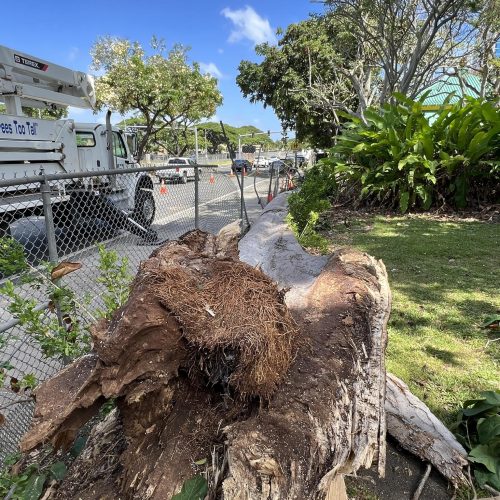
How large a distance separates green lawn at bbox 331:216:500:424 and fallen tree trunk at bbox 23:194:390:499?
1.22m

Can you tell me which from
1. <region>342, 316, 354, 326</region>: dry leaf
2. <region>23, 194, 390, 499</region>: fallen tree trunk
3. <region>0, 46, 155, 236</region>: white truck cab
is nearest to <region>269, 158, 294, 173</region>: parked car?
<region>0, 46, 155, 236</region>: white truck cab

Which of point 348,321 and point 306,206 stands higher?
point 348,321

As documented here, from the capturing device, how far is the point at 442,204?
360 inches

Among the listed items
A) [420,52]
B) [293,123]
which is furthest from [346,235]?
[293,123]

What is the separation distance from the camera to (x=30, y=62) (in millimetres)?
7348

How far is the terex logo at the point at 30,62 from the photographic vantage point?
7.01m

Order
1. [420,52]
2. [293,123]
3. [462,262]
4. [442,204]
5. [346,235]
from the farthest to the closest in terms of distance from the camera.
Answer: [293,123] → [420,52] → [442,204] → [346,235] → [462,262]

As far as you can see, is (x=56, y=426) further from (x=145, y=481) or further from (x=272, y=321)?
(x=272, y=321)

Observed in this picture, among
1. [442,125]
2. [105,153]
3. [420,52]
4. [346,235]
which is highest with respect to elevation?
[420,52]

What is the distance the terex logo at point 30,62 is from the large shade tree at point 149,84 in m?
13.8

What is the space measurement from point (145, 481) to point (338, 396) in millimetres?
854

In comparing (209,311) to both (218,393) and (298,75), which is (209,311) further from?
(298,75)

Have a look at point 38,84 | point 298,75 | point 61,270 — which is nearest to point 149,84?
point 298,75

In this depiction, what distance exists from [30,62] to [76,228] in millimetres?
4458
